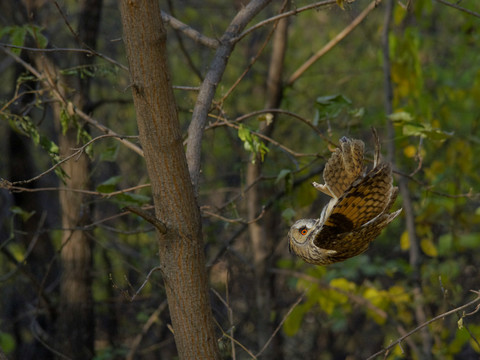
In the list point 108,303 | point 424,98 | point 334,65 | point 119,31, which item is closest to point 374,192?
point 424,98

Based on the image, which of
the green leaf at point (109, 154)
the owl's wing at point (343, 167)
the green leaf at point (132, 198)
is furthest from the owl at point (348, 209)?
the green leaf at point (109, 154)

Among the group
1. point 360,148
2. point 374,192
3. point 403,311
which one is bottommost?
point 403,311

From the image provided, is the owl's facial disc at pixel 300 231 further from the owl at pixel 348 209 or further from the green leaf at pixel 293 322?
the green leaf at pixel 293 322

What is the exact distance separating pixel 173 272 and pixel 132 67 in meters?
0.66

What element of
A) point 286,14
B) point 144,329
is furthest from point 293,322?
point 286,14

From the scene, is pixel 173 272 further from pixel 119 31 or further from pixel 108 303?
pixel 119 31

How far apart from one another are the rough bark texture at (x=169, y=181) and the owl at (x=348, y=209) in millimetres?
586

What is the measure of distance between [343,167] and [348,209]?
0.18 metres

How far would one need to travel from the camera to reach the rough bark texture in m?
1.77

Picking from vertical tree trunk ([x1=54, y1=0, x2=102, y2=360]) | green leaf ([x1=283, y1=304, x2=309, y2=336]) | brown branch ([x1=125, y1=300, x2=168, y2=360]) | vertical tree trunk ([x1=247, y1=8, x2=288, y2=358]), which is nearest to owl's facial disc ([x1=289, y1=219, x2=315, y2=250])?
vertical tree trunk ([x1=247, y1=8, x2=288, y2=358])

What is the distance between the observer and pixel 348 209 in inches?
91.4

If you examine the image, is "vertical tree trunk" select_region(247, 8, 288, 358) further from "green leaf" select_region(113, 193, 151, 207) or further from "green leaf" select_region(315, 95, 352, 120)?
"green leaf" select_region(113, 193, 151, 207)

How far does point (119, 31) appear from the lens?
232 inches

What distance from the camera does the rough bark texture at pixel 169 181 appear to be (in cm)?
177
